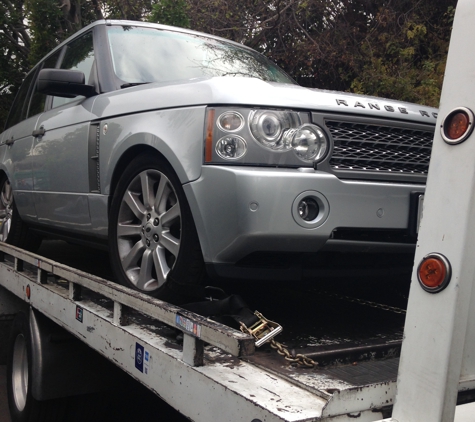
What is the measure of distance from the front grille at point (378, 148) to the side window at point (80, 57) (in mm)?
1889

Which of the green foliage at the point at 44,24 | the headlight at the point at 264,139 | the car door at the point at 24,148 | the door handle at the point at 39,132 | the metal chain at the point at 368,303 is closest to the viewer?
the headlight at the point at 264,139

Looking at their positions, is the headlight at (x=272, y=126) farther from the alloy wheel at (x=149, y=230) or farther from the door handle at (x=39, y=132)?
the door handle at (x=39, y=132)

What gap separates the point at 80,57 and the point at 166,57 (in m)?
0.81

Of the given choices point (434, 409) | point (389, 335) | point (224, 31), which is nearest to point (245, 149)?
A: point (389, 335)

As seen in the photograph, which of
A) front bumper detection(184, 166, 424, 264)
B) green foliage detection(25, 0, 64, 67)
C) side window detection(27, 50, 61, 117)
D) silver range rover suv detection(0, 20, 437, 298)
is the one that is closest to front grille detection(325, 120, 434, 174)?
silver range rover suv detection(0, 20, 437, 298)

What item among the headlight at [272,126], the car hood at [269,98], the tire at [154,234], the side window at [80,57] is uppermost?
the side window at [80,57]

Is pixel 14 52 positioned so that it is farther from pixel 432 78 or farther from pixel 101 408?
pixel 101 408

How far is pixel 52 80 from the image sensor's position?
327cm

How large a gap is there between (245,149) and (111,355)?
3.30 feet

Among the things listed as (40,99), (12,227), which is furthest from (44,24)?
(12,227)

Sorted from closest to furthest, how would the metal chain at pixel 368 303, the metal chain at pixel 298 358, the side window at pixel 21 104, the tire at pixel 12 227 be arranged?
the metal chain at pixel 298 358, the metal chain at pixel 368 303, the tire at pixel 12 227, the side window at pixel 21 104

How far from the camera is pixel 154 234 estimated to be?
2.66 meters

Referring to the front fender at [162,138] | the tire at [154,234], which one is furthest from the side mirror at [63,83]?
the tire at [154,234]

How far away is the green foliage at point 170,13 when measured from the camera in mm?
10430
